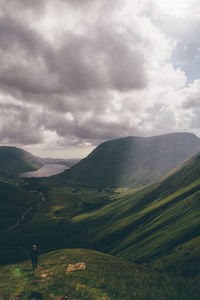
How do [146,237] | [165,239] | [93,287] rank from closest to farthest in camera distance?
1. [93,287]
2. [165,239]
3. [146,237]

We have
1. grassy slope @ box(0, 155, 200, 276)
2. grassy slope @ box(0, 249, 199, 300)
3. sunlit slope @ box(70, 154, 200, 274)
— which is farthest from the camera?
grassy slope @ box(0, 155, 200, 276)

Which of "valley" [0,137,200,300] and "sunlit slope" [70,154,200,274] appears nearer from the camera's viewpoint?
"valley" [0,137,200,300]

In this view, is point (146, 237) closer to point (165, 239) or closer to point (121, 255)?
point (121, 255)

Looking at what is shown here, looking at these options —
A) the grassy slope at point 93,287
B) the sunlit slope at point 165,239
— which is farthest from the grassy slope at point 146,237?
the grassy slope at point 93,287

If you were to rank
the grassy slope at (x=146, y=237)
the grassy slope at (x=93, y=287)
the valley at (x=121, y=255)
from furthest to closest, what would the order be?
the grassy slope at (x=146, y=237), the valley at (x=121, y=255), the grassy slope at (x=93, y=287)

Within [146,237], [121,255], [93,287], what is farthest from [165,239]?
[93,287]

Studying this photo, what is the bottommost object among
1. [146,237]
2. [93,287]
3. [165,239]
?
[146,237]

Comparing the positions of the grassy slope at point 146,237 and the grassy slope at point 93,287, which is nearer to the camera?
the grassy slope at point 93,287

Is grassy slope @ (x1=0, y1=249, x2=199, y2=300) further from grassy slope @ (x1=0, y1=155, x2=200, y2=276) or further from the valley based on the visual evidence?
grassy slope @ (x1=0, y1=155, x2=200, y2=276)

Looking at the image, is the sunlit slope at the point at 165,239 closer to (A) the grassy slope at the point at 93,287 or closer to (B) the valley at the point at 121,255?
(B) the valley at the point at 121,255

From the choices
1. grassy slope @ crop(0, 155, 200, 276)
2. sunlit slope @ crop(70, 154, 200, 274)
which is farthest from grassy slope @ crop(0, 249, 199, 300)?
sunlit slope @ crop(70, 154, 200, 274)

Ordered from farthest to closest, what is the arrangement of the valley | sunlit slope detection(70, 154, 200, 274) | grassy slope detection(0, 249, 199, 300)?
sunlit slope detection(70, 154, 200, 274)
the valley
grassy slope detection(0, 249, 199, 300)
